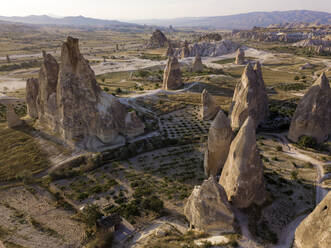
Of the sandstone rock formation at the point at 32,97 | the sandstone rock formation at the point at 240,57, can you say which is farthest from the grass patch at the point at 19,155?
the sandstone rock formation at the point at 240,57

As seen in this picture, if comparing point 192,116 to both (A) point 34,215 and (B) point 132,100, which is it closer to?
(B) point 132,100

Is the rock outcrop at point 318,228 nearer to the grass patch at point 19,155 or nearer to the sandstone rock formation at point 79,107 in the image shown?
the sandstone rock formation at point 79,107

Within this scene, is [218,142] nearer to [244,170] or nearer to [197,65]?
[244,170]

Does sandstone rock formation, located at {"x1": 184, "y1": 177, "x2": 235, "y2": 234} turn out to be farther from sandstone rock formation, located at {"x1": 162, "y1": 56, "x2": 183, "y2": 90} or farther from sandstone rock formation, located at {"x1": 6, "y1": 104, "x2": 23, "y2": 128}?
sandstone rock formation, located at {"x1": 162, "y1": 56, "x2": 183, "y2": 90}

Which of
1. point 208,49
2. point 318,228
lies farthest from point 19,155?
point 208,49

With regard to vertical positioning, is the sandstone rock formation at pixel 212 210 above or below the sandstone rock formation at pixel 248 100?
below

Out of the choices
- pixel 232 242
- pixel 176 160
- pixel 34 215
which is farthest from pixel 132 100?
pixel 232 242
